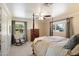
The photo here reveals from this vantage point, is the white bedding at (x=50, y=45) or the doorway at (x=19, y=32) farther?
the doorway at (x=19, y=32)

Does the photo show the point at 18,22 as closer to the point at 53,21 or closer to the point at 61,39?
the point at 53,21

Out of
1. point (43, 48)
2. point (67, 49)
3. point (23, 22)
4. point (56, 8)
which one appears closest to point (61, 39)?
point (67, 49)

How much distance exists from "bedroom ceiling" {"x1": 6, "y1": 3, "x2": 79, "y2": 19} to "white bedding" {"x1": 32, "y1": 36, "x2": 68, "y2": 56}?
1.29 feet

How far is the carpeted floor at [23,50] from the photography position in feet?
5.38

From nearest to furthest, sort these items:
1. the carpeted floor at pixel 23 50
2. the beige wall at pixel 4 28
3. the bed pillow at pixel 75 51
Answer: the bed pillow at pixel 75 51 → the carpeted floor at pixel 23 50 → the beige wall at pixel 4 28

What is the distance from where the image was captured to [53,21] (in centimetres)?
175

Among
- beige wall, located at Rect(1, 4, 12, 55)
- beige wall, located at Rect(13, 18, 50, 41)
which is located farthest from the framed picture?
beige wall, located at Rect(1, 4, 12, 55)

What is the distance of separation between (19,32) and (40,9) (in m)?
0.52

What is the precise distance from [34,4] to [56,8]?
36 cm

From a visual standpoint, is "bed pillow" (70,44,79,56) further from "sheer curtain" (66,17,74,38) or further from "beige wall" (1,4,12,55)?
"beige wall" (1,4,12,55)

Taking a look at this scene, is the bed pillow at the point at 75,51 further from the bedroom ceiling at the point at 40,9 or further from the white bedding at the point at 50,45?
the bedroom ceiling at the point at 40,9

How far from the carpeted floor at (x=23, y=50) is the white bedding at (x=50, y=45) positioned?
0.08m

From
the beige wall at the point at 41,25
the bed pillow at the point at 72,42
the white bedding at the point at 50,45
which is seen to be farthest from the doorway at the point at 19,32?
the bed pillow at the point at 72,42

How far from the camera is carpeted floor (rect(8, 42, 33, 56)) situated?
1.64 metres
